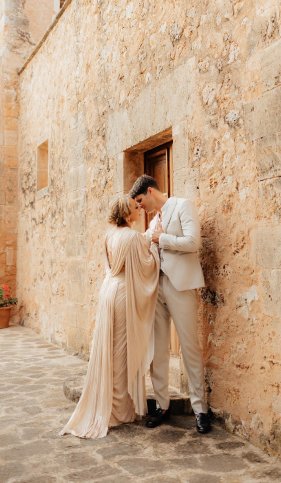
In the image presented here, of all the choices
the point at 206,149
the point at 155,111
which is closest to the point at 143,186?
the point at 206,149

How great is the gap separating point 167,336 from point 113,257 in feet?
2.30

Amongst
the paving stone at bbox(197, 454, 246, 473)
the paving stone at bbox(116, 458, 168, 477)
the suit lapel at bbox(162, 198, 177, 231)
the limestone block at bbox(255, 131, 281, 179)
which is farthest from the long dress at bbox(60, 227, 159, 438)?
the limestone block at bbox(255, 131, 281, 179)

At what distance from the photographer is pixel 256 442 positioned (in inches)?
112

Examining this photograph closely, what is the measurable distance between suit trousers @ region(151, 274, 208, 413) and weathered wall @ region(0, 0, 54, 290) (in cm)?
643

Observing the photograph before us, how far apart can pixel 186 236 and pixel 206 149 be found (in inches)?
30.8

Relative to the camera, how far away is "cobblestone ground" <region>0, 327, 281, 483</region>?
8.04 feet

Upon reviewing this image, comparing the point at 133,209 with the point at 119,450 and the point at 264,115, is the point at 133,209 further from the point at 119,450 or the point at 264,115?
the point at 119,450

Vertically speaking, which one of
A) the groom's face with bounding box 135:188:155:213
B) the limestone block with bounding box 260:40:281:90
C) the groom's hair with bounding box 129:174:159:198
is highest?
the limestone block with bounding box 260:40:281:90

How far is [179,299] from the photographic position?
10.5ft

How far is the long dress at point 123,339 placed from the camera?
10.6 feet

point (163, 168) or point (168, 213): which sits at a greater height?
point (163, 168)

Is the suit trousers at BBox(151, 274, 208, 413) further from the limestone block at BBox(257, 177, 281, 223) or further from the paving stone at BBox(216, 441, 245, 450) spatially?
the limestone block at BBox(257, 177, 281, 223)

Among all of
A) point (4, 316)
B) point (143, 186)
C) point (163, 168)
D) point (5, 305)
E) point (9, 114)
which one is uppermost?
point (9, 114)

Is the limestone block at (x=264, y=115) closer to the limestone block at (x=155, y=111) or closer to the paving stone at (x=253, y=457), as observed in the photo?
the limestone block at (x=155, y=111)
